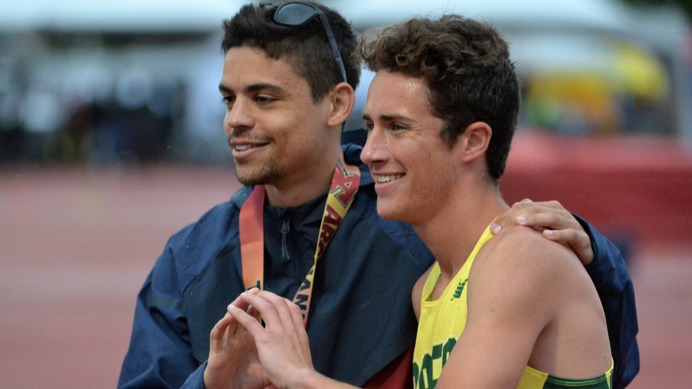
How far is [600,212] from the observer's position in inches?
627

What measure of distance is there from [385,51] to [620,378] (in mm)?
1339

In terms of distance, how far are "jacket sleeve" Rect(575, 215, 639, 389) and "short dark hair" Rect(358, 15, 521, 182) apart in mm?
401

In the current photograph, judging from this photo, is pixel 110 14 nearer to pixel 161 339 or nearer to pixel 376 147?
pixel 161 339

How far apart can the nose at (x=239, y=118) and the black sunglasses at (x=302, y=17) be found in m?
0.35

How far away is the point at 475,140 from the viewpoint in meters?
3.54

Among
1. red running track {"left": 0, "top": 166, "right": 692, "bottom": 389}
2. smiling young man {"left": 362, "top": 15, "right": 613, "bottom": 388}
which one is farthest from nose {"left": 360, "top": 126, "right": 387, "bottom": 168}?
red running track {"left": 0, "top": 166, "right": 692, "bottom": 389}

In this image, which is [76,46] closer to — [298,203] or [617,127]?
[617,127]

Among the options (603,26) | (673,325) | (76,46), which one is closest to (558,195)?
(673,325)

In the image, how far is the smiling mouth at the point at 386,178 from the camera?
3598mm

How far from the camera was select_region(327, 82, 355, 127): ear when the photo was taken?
438 cm

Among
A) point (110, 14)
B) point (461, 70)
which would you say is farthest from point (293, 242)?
point (110, 14)

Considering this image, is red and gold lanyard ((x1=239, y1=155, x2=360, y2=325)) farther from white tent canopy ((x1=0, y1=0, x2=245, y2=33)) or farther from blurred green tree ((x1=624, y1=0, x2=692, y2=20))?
blurred green tree ((x1=624, y1=0, x2=692, y2=20))

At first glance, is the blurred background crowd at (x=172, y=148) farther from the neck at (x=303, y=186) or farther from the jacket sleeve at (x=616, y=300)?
the jacket sleeve at (x=616, y=300)

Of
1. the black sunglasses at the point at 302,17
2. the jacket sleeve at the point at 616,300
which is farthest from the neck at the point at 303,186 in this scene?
the jacket sleeve at the point at 616,300
